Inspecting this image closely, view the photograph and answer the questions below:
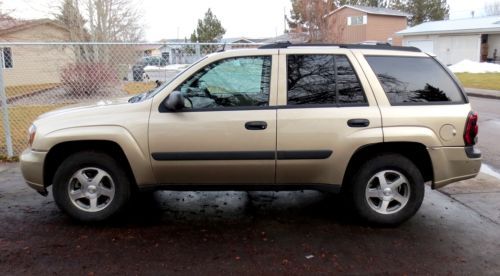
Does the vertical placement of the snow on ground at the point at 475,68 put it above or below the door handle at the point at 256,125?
above

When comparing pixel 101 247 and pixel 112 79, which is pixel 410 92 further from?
pixel 112 79

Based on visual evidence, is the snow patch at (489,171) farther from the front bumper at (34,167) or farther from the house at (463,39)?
the house at (463,39)

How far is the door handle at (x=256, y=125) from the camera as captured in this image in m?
4.41

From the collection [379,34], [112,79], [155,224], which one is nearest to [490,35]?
[379,34]

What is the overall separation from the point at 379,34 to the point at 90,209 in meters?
44.6

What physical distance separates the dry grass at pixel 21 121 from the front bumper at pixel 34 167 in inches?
137

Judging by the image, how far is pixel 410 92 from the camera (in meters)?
4.59

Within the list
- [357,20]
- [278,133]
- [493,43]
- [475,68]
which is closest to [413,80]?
[278,133]

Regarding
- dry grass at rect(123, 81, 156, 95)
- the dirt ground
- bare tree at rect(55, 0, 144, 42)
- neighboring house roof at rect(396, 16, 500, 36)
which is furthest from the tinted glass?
neighboring house roof at rect(396, 16, 500, 36)

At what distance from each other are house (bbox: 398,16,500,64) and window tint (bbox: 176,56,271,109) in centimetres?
3449

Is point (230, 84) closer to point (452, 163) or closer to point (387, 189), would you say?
point (387, 189)

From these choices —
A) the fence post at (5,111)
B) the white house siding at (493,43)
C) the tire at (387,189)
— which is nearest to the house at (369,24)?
the white house siding at (493,43)

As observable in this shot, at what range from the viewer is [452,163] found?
4.55m

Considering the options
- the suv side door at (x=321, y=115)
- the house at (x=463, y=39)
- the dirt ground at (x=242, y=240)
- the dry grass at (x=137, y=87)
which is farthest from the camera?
the house at (x=463, y=39)
